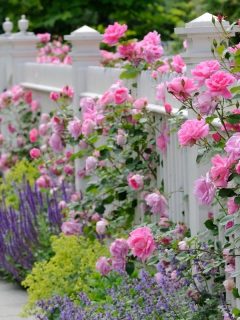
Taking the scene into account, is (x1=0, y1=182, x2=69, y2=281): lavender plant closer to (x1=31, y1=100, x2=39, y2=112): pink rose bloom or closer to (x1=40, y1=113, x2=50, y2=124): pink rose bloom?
(x1=40, y1=113, x2=50, y2=124): pink rose bloom

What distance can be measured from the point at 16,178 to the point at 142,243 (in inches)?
177

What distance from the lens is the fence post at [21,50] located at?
11547 millimetres

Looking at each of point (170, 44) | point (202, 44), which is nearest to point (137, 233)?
point (202, 44)

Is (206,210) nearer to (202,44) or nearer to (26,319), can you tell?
(202,44)

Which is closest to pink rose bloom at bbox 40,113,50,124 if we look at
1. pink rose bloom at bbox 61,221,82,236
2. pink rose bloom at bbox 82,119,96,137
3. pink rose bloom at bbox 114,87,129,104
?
pink rose bloom at bbox 61,221,82,236

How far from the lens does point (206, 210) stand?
5930mm

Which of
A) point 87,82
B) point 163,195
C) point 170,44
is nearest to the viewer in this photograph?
point 163,195

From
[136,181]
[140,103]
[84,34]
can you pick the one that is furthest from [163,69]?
[84,34]

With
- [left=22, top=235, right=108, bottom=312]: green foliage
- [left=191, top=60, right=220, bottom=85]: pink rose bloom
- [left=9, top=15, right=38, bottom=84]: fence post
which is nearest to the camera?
[left=191, top=60, right=220, bottom=85]: pink rose bloom

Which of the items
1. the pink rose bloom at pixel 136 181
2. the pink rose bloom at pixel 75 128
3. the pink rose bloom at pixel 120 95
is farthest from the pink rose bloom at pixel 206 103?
the pink rose bloom at pixel 75 128

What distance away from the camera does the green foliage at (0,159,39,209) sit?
954cm

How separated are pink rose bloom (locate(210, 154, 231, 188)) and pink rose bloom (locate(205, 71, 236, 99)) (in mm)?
331

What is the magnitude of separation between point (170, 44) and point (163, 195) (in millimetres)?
9805

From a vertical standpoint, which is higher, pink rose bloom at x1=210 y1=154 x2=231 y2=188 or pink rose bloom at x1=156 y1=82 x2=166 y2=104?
pink rose bloom at x1=210 y1=154 x2=231 y2=188
